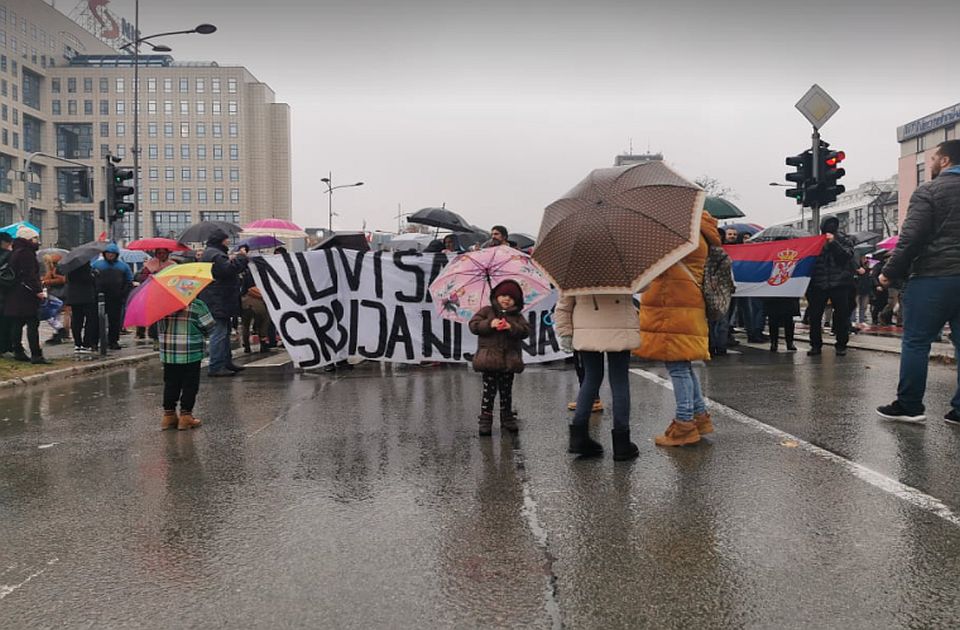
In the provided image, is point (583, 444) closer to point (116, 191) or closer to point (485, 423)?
point (485, 423)

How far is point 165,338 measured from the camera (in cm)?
734

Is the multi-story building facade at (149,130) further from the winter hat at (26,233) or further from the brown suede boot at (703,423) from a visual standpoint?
the brown suede boot at (703,423)

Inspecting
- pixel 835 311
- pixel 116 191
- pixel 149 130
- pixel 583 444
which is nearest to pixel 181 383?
pixel 583 444

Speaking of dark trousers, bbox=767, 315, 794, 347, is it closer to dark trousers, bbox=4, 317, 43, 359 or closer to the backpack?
the backpack

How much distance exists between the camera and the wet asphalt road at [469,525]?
11.0 ft

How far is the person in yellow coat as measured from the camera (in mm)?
5934

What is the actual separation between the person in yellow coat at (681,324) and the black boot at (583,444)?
62 cm

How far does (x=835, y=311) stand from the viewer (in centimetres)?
1228

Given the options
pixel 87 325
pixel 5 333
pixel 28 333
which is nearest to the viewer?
pixel 28 333

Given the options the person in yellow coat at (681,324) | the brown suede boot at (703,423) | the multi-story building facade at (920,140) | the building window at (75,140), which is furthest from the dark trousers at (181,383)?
the building window at (75,140)

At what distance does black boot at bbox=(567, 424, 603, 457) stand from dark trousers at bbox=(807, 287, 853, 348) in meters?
7.48

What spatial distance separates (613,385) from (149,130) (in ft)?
419

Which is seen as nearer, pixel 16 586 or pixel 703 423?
pixel 16 586

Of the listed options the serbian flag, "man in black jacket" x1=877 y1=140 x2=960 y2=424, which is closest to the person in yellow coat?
"man in black jacket" x1=877 y1=140 x2=960 y2=424
